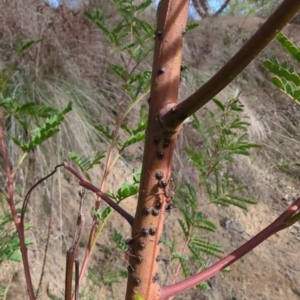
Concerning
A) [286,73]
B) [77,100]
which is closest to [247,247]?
[286,73]

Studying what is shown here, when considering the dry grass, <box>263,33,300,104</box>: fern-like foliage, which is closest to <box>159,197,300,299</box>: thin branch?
<box>263,33,300,104</box>: fern-like foliage

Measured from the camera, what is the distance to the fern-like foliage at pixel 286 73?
1.01 ft

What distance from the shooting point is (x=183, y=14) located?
33cm

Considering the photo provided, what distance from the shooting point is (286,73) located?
323mm

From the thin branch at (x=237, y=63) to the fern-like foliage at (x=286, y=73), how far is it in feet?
0.20

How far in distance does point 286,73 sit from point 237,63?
9cm

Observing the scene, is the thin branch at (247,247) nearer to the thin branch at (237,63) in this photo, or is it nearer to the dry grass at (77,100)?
the thin branch at (237,63)

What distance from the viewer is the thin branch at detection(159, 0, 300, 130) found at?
22cm

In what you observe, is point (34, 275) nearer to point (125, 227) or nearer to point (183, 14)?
point (125, 227)

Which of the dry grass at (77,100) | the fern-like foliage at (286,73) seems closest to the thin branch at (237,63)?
the fern-like foliage at (286,73)

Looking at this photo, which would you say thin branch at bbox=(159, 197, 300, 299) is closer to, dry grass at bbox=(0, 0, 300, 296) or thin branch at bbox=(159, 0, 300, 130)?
thin branch at bbox=(159, 0, 300, 130)

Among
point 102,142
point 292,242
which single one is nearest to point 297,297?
point 292,242

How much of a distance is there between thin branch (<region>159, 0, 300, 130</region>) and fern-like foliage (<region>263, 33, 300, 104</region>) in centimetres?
6

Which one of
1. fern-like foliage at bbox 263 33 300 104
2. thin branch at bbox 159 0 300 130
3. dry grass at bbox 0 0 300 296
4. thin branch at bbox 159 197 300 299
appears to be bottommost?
thin branch at bbox 159 197 300 299
